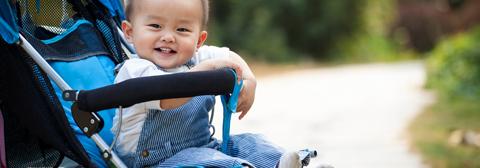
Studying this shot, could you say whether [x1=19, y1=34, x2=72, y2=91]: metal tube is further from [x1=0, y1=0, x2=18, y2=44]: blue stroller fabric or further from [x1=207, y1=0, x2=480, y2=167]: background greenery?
[x1=207, y1=0, x2=480, y2=167]: background greenery

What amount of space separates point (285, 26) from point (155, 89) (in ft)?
54.0

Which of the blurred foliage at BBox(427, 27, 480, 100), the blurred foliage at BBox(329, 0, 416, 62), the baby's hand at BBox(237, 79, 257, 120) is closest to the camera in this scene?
the baby's hand at BBox(237, 79, 257, 120)

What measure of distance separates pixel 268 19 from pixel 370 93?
21.9 ft

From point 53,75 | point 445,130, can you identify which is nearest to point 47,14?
point 53,75

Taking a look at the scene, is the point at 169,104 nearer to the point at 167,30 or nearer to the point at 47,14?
the point at 167,30

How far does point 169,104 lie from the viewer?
102 inches

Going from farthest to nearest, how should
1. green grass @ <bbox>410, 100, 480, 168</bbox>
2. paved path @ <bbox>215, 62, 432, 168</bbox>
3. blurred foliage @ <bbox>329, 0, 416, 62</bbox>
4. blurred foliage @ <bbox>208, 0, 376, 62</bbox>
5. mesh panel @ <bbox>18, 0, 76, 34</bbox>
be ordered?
1. blurred foliage @ <bbox>329, 0, 416, 62</bbox>
2. blurred foliage @ <bbox>208, 0, 376, 62</bbox>
3. paved path @ <bbox>215, 62, 432, 168</bbox>
4. green grass @ <bbox>410, 100, 480, 168</bbox>
5. mesh panel @ <bbox>18, 0, 76, 34</bbox>

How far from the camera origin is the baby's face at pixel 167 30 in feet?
8.86

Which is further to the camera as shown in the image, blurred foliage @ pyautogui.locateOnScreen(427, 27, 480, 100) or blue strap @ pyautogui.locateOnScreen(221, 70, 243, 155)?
blurred foliage @ pyautogui.locateOnScreen(427, 27, 480, 100)

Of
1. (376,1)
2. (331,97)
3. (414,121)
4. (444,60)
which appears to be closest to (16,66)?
(414,121)

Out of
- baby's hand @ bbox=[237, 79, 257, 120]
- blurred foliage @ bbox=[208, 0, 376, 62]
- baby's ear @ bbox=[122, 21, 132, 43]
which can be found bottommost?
baby's hand @ bbox=[237, 79, 257, 120]

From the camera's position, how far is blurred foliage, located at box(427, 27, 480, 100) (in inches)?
365

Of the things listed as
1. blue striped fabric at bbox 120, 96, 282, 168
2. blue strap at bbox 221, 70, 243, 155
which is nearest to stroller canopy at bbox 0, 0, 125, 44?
blue striped fabric at bbox 120, 96, 282, 168

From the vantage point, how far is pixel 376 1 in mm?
19750
